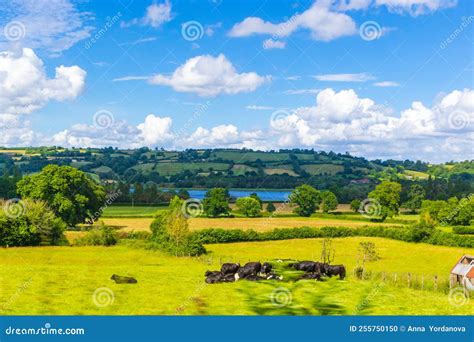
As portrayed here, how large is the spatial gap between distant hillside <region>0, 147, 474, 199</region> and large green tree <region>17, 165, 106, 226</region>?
39.1 metres

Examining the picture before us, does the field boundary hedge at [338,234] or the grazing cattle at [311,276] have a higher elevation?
the grazing cattle at [311,276]

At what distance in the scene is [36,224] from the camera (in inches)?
2048

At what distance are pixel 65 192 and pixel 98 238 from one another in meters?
12.2

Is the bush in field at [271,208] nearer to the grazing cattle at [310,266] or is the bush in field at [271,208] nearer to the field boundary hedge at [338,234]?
the field boundary hedge at [338,234]

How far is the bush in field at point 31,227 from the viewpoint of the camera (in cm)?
5034
